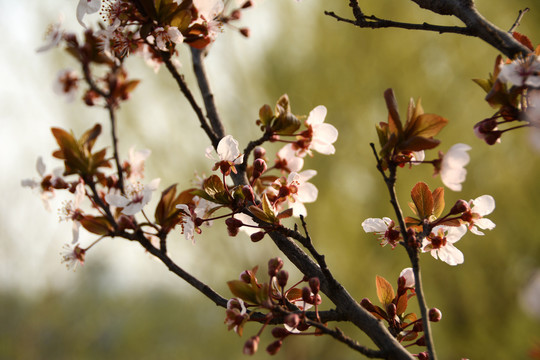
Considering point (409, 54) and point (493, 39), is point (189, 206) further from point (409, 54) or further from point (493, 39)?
point (409, 54)

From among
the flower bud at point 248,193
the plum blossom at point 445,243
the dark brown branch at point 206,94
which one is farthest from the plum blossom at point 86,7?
the plum blossom at point 445,243

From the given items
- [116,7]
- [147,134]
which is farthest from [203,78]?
[147,134]

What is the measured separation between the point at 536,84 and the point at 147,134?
422 centimetres

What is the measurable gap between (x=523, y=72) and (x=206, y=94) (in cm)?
45

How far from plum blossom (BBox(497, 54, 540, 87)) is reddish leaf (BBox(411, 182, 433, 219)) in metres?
0.15

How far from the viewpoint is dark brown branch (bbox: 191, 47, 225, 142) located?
2.15ft

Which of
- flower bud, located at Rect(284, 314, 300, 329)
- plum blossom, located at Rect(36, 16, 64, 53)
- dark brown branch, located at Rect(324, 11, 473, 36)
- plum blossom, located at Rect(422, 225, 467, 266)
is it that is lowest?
flower bud, located at Rect(284, 314, 300, 329)

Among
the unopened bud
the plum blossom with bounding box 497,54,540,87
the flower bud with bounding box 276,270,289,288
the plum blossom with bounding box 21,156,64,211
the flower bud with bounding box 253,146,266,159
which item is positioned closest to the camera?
the plum blossom with bounding box 497,54,540,87

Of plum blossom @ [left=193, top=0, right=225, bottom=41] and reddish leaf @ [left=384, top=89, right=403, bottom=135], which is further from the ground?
plum blossom @ [left=193, top=0, right=225, bottom=41]

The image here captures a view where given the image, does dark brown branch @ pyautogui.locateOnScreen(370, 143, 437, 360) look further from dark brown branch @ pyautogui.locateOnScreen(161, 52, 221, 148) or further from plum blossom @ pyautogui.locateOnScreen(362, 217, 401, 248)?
dark brown branch @ pyautogui.locateOnScreen(161, 52, 221, 148)

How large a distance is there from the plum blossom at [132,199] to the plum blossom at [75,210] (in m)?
0.05

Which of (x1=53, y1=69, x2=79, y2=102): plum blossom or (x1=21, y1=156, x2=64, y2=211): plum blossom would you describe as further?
(x1=53, y1=69, x2=79, y2=102): plum blossom

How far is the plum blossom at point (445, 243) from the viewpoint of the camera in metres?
0.55

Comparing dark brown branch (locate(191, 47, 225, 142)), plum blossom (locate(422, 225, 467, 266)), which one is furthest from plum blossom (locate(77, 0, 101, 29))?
plum blossom (locate(422, 225, 467, 266))
